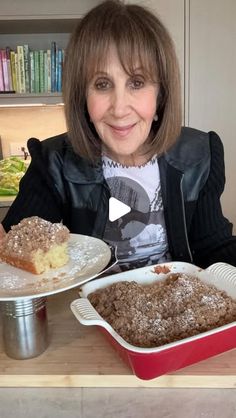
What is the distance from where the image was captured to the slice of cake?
797 mm

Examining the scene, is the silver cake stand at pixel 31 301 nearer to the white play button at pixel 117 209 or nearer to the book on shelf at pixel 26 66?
the white play button at pixel 117 209

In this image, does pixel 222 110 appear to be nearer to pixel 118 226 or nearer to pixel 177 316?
pixel 118 226

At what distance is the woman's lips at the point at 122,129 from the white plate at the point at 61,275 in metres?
0.32

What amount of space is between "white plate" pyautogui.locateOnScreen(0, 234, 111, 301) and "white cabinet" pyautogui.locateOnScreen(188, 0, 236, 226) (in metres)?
1.71

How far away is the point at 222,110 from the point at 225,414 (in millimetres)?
1947

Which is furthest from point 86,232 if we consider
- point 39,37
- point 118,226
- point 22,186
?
point 39,37

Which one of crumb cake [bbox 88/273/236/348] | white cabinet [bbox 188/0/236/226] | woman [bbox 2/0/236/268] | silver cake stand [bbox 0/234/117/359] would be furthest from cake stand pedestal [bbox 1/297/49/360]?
white cabinet [bbox 188/0/236/226]

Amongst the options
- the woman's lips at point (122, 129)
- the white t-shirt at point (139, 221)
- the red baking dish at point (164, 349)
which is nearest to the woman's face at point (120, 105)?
the woman's lips at point (122, 129)

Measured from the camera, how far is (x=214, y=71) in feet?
7.68

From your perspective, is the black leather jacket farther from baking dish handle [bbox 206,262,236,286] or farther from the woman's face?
baking dish handle [bbox 206,262,236,286]

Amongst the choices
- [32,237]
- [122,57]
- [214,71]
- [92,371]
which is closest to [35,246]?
[32,237]

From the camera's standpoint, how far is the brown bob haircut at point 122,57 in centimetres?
100

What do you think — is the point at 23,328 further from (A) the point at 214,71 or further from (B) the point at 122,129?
(A) the point at 214,71

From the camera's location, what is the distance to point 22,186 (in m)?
1.20
